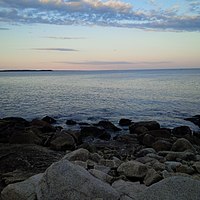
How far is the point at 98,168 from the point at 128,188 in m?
2.04

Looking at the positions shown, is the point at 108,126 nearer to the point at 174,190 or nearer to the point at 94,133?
the point at 94,133

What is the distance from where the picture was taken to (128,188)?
7.25m

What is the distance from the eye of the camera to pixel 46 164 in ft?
34.3

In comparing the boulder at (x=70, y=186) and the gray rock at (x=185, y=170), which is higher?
the boulder at (x=70, y=186)

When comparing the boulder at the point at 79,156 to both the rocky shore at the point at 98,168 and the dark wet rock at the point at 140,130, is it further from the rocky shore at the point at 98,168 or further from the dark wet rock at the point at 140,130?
the dark wet rock at the point at 140,130

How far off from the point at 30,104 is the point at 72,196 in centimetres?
2758

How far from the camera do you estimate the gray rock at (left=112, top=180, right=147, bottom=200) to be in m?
6.91

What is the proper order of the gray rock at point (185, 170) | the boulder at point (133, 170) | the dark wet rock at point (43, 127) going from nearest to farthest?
the boulder at point (133, 170) < the gray rock at point (185, 170) < the dark wet rock at point (43, 127)

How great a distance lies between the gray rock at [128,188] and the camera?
6.91 m

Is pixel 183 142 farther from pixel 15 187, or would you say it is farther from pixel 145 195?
pixel 15 187

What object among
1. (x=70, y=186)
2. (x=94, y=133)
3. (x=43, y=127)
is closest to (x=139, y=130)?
(x=94, y=133)

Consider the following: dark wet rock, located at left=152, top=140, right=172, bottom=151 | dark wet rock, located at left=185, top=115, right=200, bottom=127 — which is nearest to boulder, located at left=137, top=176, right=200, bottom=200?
dark wet rock, located at left=152, top=140, right=172, bottom=151

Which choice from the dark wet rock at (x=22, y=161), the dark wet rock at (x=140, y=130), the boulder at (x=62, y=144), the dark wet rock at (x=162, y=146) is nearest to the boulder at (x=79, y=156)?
the dark wet rock at (x=22, y=161)

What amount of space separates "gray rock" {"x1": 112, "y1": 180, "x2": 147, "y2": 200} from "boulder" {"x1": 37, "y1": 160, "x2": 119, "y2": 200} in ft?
1.57
